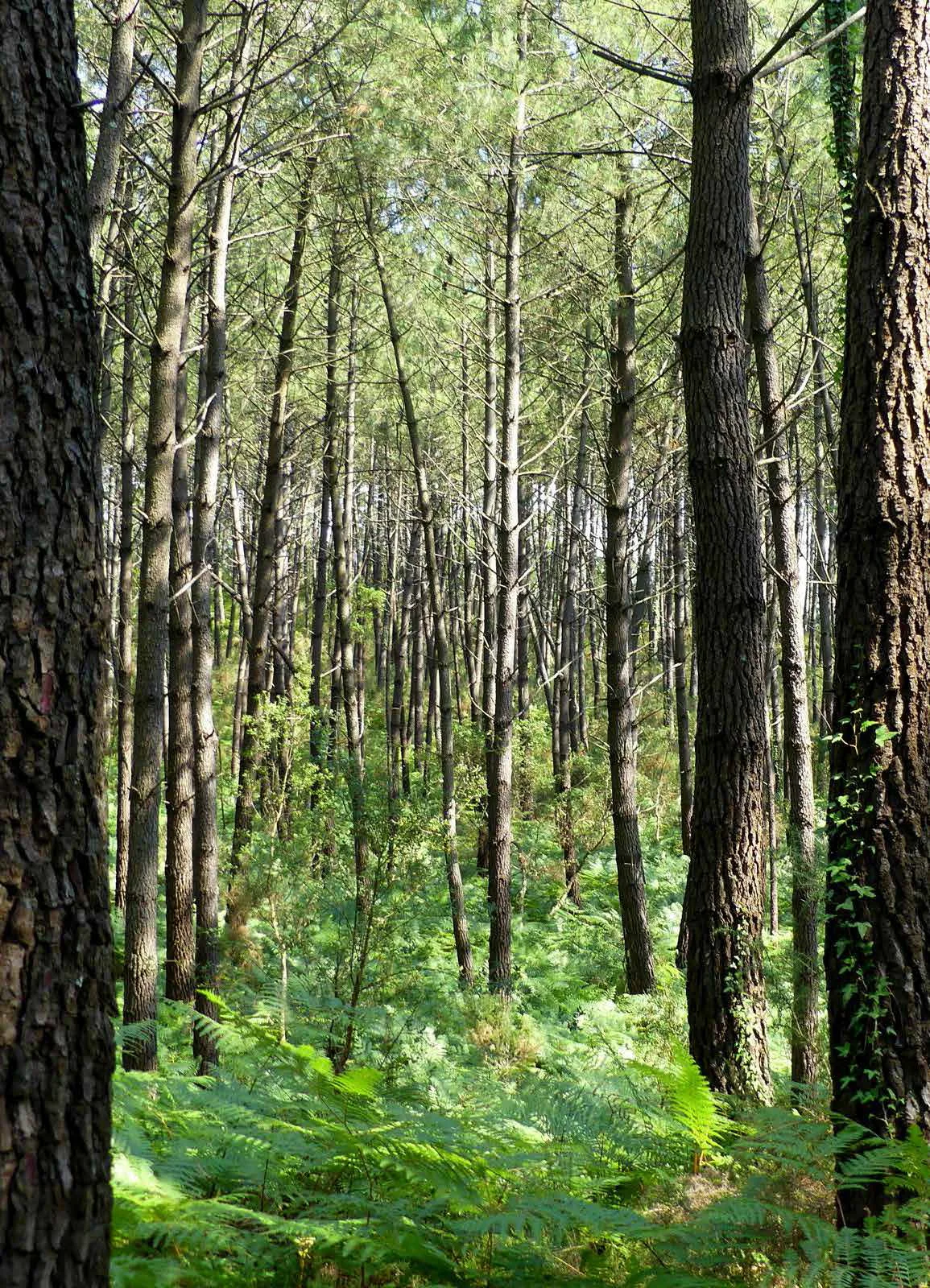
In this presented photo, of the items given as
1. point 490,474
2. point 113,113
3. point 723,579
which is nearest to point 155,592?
point 113,113

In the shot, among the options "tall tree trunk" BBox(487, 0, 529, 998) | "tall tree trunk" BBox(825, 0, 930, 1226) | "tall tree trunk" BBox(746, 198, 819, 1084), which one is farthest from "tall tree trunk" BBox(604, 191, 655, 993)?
"tall tree trunk" BBox(825, 0, 930, 1226)

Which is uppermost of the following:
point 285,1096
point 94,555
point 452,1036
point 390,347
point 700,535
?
point 390,347

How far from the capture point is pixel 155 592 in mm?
5664

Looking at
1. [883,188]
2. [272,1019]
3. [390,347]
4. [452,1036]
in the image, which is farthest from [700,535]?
[390,347]

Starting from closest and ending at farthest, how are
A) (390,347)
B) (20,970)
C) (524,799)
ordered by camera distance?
(20,970)
(390,347)
(524,799)

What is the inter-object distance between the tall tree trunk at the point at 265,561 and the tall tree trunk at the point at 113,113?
4.82 metres

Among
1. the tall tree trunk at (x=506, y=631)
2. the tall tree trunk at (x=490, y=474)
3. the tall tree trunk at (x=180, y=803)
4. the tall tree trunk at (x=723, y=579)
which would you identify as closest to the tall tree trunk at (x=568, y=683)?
the tall tree trunk at (x=506, y=631)

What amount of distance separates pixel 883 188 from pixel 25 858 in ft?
10.8

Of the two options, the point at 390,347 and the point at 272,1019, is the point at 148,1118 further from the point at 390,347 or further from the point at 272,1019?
the point at 390,347

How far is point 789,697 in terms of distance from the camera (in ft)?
23.4

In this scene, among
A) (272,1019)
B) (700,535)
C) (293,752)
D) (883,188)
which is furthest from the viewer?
(293,752)

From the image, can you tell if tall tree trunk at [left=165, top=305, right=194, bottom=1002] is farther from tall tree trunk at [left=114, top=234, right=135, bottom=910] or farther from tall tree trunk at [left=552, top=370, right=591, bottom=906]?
tall tree trunk at [left=552, top=370, right=591, bottom=906]

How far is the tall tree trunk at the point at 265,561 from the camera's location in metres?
10.2

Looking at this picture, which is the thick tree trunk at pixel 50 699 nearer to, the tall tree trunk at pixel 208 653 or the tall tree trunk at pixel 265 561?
the tall tree trunk at pixel 208 653
